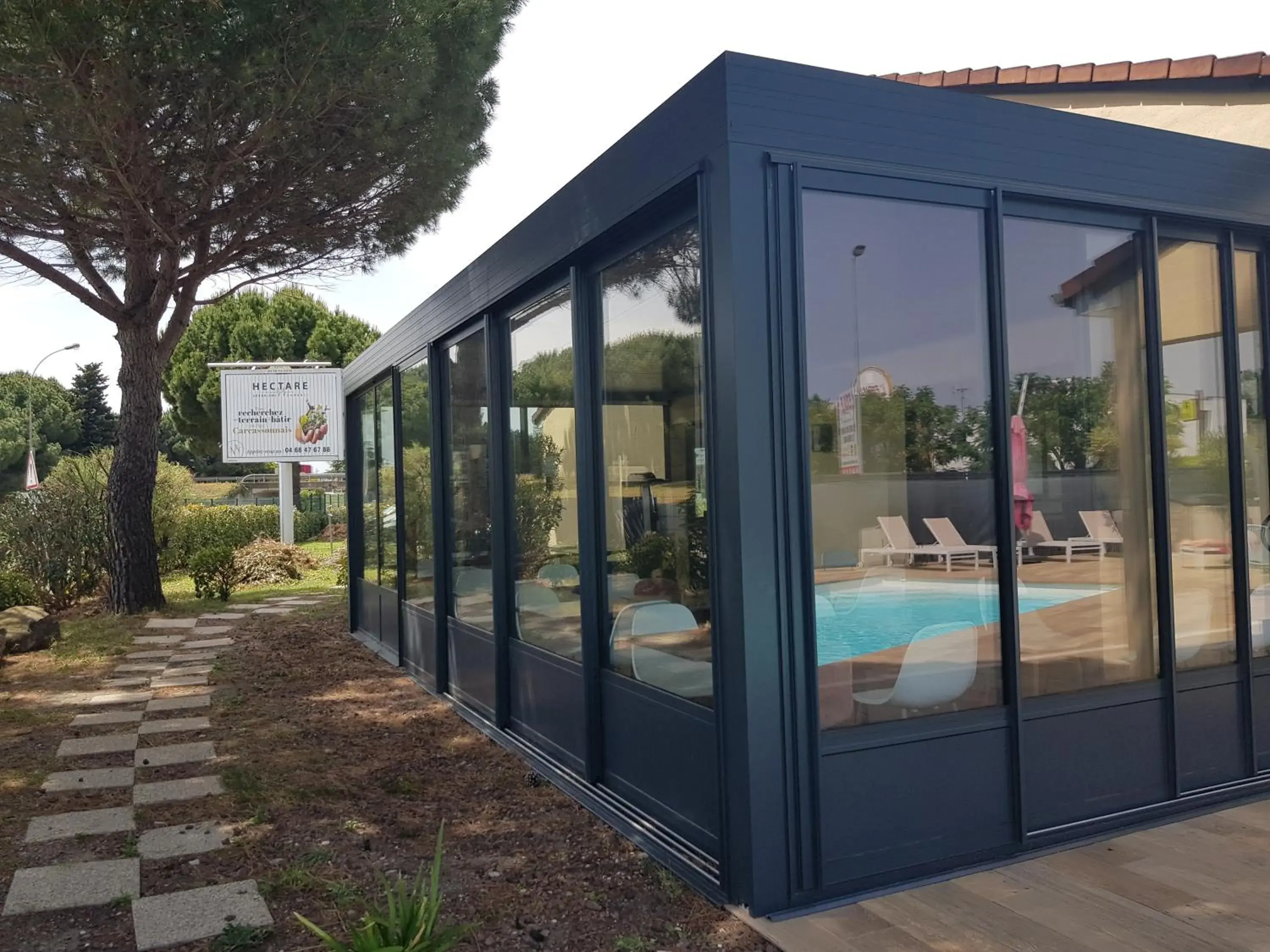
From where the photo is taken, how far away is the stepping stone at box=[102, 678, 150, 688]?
7.39 meters

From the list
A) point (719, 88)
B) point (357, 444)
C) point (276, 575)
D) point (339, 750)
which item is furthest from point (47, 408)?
point (719, 88)

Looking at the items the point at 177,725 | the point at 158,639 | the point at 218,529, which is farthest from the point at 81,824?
the point at 218,529

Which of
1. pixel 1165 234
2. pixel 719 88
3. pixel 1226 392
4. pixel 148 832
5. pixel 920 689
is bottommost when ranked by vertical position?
pixel 148 832

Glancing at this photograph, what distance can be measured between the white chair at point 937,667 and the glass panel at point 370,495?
5.86 meters

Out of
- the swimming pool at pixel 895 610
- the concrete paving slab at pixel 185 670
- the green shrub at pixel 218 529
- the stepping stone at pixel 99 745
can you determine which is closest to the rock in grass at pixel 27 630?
the concrete paving slab at pixel 185 670

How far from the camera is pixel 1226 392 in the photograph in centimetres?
397

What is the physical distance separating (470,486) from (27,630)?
534 centimetres

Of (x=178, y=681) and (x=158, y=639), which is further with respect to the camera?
(x=158, y=639)

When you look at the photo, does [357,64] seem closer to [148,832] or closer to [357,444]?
[357,444]

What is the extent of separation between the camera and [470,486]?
5.88m

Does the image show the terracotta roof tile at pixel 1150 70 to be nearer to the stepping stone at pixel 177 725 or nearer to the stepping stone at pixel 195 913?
the stepping stone at pixel 177 725

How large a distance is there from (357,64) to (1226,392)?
639 cm

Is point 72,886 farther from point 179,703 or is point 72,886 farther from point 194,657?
point 194,657

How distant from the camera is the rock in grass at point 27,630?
8.62 m
